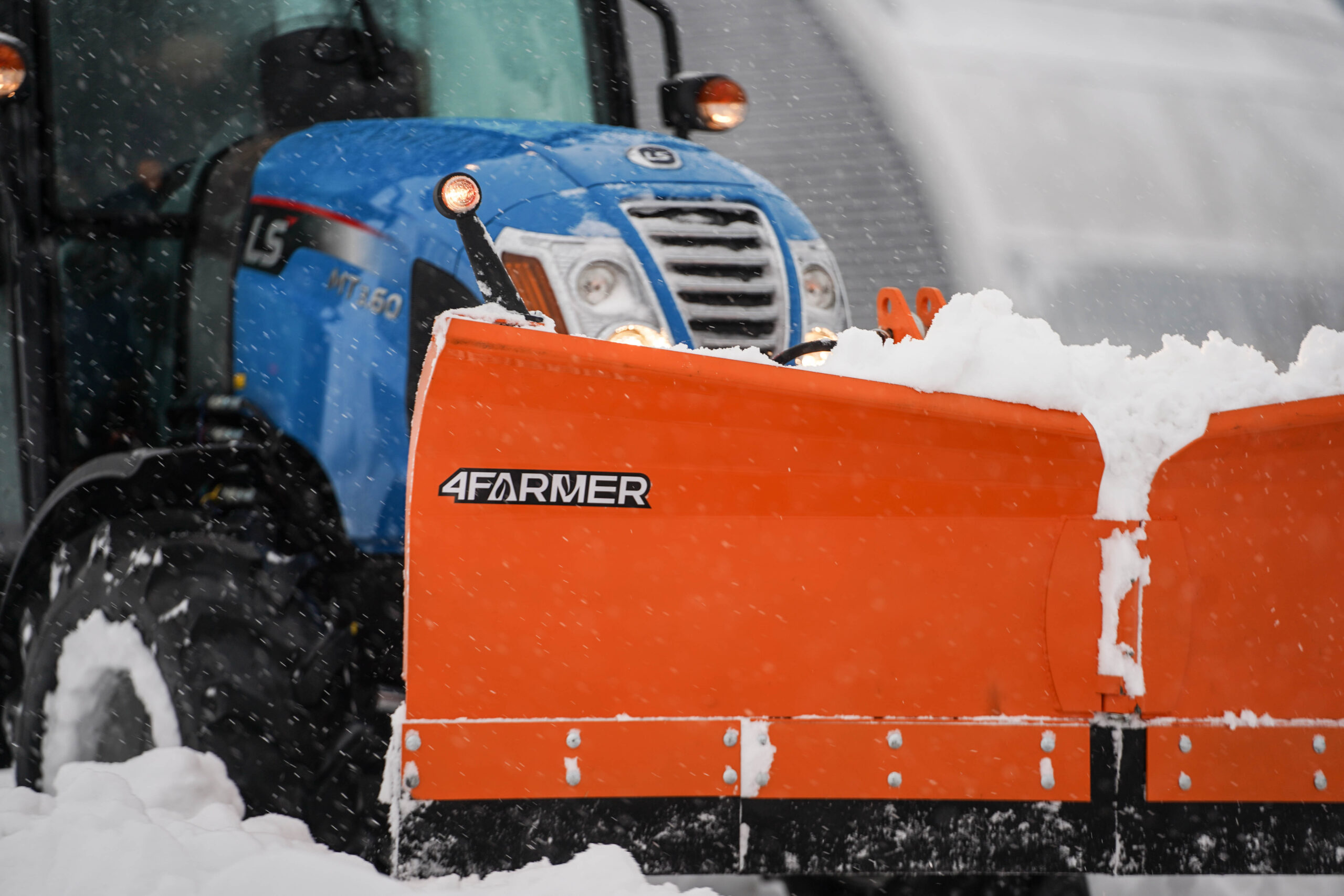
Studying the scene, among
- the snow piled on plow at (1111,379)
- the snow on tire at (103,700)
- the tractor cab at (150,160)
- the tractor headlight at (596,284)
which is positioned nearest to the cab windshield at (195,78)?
the tractor cab at (150,160)

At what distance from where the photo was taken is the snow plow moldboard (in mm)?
2070

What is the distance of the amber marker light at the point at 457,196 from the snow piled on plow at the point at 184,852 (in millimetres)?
1187

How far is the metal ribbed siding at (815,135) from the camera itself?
51.2 ft

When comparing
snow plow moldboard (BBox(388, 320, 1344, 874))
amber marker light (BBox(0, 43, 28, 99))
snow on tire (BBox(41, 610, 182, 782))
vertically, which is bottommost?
snow on tire (BBox(41, 610, 182, 782))

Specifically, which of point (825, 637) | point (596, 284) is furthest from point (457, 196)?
point (825, 637)

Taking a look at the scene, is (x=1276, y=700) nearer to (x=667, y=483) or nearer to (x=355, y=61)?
(x=667, y=483)

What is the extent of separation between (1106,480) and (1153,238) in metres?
16.4

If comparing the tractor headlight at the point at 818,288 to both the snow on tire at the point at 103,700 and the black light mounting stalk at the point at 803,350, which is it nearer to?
the black light mounting stalk at the point at 803,350

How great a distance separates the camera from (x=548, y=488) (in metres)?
2.11

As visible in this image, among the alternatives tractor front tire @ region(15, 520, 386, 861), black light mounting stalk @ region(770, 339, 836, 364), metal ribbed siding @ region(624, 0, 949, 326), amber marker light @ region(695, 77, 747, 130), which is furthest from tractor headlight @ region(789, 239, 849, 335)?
metal ribbed siding @ region(624, 0, 949, 326)

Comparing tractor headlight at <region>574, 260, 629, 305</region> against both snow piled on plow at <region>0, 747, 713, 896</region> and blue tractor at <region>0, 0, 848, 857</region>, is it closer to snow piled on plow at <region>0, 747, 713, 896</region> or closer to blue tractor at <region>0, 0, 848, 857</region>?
blue tractor at <region>0, 0, 848, 857</region>

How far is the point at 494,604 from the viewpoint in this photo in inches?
82.0

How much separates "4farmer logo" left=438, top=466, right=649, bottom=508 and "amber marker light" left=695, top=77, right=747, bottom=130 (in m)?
1.99

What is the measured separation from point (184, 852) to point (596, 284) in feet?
4.58
